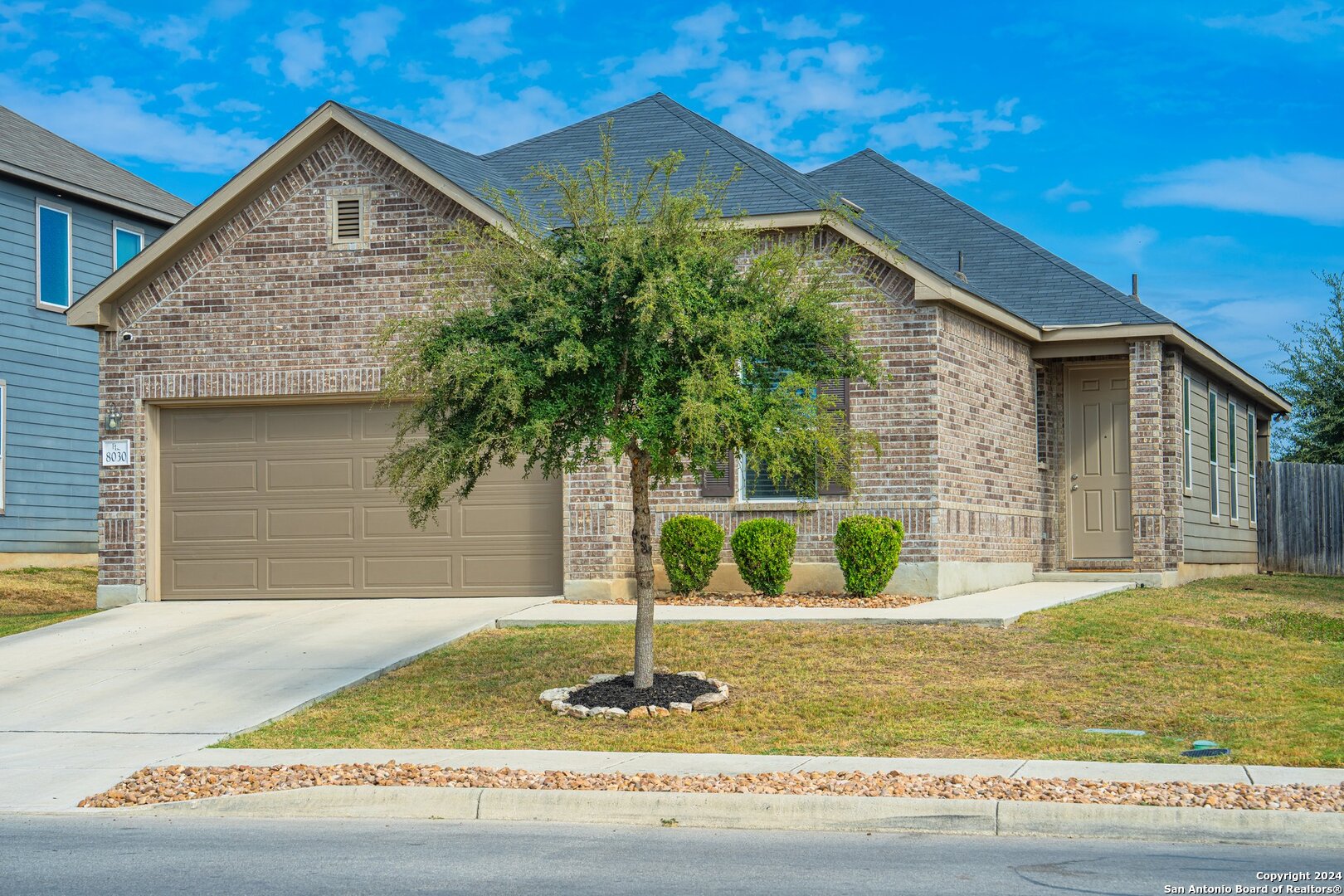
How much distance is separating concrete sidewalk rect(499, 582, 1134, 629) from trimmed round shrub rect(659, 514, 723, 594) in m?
0.73

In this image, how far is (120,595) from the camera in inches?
703

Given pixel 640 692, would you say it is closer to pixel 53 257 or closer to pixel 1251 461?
pixel 53 257

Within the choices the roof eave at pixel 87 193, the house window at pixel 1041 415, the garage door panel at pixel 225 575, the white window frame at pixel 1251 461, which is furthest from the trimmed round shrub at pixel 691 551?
the white window frame at pixel 1251 461

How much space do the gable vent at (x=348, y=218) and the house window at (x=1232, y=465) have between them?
1518 cm

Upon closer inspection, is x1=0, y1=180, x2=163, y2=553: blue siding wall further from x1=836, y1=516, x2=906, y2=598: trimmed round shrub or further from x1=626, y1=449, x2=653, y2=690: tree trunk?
x1=626, y1=449, x2=653, y2=690: tree trunk

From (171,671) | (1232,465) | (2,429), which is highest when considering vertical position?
(2,429)

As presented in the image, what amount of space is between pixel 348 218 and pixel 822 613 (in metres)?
7.76

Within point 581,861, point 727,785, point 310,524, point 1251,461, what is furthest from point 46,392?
point 1251,461

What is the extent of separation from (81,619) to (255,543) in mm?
2233

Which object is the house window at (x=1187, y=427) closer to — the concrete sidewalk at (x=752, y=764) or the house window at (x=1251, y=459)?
the house window at (x=1251, y=459)

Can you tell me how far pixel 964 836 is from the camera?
7.98m

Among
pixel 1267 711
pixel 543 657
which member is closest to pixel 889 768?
pixel 1267 711

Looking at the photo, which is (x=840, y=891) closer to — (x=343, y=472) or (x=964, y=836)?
(x=964, y=836)

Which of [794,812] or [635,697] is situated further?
[635,697]
